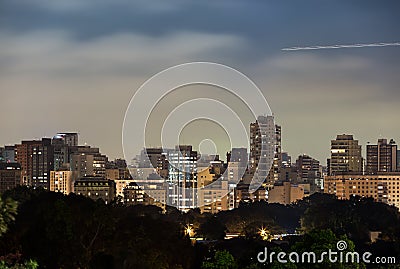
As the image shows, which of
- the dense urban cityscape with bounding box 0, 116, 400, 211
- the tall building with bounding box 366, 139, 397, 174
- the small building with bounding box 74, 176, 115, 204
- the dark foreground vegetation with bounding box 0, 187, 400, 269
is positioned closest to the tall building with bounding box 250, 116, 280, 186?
the dense urban cityscape with bounding box 0, 116, 400, 211

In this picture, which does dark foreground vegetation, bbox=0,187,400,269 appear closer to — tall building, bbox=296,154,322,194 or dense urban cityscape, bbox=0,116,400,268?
dense urban cityscape, bbox=0,116,400,268

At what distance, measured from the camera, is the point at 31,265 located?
4.44m

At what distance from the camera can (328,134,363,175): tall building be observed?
97.5ft

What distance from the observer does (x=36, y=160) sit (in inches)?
1129

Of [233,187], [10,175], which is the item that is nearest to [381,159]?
[233,187]

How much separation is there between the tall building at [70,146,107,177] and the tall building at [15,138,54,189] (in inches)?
29.2

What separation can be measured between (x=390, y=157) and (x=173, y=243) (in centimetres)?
1936

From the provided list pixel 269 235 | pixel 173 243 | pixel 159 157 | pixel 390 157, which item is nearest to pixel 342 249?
pixel 173 243

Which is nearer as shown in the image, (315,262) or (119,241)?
(315,262)

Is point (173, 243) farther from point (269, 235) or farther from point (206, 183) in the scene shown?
point (206, 183)

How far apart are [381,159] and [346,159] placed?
1.69 meters

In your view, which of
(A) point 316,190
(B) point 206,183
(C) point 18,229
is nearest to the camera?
(C) point 18,229

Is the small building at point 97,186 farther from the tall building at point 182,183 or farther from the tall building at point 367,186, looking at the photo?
the tall building at point 367,186

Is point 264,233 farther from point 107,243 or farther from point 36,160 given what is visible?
point 36,160
